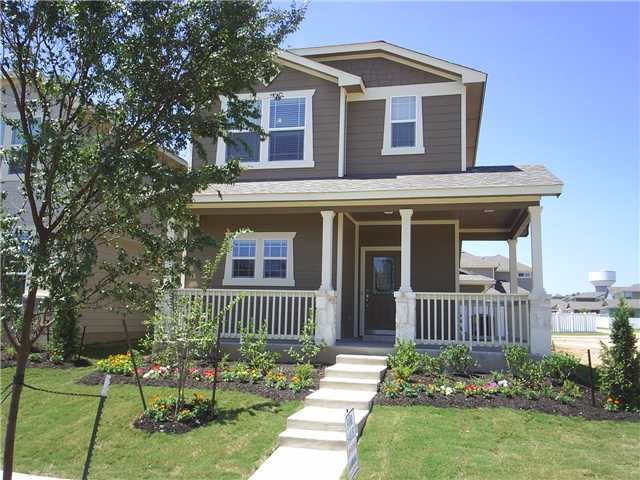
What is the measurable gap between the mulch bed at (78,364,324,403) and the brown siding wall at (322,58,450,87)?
24.6 feet

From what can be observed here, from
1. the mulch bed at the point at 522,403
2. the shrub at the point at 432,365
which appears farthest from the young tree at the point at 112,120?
the shrub at the point at 432,365

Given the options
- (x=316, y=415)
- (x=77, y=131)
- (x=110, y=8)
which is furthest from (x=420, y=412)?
(x=110, y=8)

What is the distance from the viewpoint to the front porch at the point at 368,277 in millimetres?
10344

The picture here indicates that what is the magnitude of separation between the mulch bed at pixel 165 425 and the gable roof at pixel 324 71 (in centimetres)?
845

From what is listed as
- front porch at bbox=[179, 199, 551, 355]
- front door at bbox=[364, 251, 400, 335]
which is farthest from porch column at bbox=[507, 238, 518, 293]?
front door at bbox=[364, 251, 400, 335]

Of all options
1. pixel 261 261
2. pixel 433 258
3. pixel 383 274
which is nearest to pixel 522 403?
pixel 433 258

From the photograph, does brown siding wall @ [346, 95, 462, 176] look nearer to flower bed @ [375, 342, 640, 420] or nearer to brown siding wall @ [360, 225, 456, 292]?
brown siding wall @ [360, 225, 456, 292]

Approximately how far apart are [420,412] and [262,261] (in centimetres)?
617

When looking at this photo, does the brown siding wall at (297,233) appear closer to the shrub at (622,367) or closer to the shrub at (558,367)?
the shrub at (558,367)

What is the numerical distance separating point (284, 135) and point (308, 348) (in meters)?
5.70

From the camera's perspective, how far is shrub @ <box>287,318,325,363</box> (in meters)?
9.62

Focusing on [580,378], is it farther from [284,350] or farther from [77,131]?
[77,131]

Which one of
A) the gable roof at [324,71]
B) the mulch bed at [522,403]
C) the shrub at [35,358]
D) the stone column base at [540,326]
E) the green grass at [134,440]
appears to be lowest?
the green grass at [134,440]

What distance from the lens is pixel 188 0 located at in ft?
13.9
